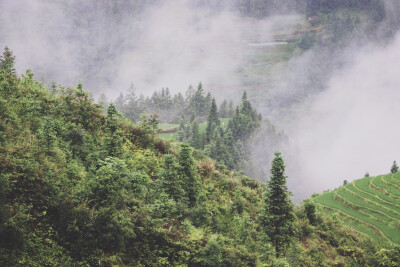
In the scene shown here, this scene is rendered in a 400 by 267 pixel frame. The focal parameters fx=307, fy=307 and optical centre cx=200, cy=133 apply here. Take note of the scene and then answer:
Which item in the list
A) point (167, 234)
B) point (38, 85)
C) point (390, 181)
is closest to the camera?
point (167, 234)

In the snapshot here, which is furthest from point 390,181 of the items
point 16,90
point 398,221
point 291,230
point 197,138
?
point 16,90

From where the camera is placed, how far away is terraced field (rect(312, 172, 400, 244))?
57469 mm

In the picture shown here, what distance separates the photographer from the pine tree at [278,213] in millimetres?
25578

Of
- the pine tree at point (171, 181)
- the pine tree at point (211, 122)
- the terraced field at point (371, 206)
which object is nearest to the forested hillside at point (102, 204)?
the pine tree at point (171, 181)

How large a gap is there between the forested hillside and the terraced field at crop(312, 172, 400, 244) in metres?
32.4

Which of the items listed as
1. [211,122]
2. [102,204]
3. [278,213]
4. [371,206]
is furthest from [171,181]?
[211,122]

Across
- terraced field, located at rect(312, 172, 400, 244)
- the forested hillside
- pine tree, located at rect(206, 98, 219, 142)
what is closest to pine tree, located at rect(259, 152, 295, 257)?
the forested hillside

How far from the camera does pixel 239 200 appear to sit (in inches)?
1128

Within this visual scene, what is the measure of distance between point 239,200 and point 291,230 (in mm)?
5196

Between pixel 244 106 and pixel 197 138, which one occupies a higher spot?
pixel 244 106

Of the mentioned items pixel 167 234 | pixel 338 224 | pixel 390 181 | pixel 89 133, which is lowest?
pixel 167 234

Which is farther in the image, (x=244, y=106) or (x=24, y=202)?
(x=244, y=106)

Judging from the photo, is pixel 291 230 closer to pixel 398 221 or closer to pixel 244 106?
pixel 398 221

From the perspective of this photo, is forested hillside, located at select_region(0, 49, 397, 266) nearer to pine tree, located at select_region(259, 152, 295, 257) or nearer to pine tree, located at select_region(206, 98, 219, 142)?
pine tree, located at select_region(259, 152, 295, 257)
